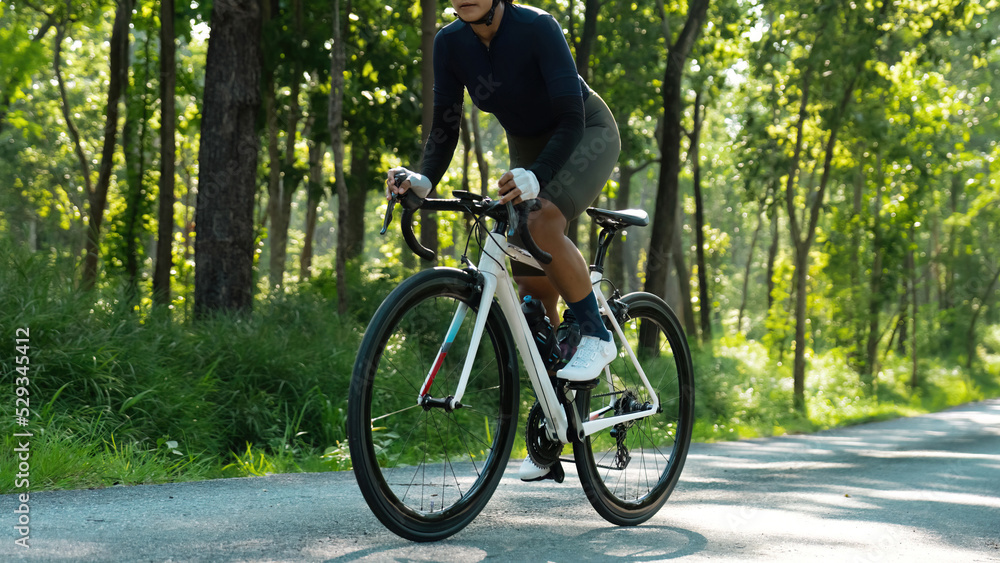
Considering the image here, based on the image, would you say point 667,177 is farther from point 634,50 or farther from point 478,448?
point 478,448

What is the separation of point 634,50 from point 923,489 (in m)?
15.0

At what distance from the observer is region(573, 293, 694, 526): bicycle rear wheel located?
3.73 m

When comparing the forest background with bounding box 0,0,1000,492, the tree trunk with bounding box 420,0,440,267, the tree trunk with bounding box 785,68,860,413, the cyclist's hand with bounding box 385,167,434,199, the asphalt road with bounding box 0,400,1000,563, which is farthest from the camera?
the tree trunk with bounding box 785,68,860,413

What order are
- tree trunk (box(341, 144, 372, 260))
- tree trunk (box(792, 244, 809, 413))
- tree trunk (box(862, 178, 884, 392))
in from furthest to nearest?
tree trunk (box(862, 178, 884, 392))
tree trunk (box(792, 244, 809, 413))
tree trunk (box(341, 144, 372, 260))

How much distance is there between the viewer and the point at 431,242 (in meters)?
11.6

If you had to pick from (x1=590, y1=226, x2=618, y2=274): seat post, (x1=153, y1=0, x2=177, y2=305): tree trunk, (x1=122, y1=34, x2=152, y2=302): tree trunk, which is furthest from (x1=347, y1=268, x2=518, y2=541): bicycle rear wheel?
(x1=122, y1=34, x2=152, y2=302): tree trunk

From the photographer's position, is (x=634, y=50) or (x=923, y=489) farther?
(x=634, y=50)

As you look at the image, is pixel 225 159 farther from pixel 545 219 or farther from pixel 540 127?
pixel 545 219

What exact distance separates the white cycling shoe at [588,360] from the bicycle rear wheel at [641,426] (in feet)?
0.88

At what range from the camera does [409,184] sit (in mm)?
3094

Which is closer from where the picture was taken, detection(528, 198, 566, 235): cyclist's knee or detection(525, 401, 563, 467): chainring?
detection(528, 198, 566, 235): cyclist's knee

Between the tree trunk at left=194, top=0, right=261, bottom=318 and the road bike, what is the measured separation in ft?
14.6

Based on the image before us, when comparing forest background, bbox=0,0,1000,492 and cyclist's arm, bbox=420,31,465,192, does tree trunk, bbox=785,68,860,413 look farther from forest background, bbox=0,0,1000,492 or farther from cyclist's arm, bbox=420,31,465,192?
cyclist's arm, bbox=420,31,465,192

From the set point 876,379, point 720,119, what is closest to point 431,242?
point 876,379
